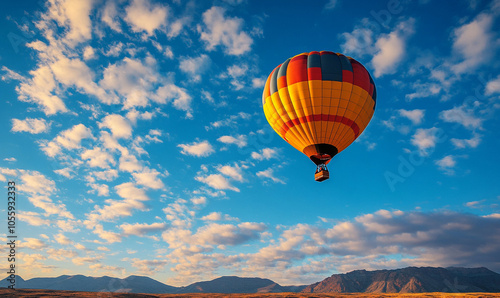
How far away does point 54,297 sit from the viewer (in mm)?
86562

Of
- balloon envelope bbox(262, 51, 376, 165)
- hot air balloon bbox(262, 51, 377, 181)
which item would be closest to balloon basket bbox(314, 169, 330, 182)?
hot air balloon bbox(262, 51, 377, 181)

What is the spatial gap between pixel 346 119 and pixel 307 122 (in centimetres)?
414

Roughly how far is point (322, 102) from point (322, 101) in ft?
0.34

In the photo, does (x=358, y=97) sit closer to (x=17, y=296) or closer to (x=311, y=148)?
(x=311, y=148)

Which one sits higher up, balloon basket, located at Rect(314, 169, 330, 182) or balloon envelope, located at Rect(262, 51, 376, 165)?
balloon envelope, located at Rect(262, 51, 376, 165)

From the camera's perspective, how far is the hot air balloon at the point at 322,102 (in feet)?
113

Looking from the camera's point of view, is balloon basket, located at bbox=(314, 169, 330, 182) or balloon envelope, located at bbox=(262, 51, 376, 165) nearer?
balloon envelope, located at bbox=(262, 51, 376, 165)

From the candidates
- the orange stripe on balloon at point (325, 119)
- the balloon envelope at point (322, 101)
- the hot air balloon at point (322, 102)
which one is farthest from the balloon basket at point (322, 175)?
the orange stripe on balloon at point (325, 119)

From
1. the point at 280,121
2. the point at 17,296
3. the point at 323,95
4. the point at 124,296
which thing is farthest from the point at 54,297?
the point at 323,95

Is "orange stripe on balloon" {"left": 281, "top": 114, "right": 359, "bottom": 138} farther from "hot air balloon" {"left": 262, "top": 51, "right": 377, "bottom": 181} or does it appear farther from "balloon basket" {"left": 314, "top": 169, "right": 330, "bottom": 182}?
"balloon basket" {"left": 314, "top": 169, "right": 330, "bottom": 182}

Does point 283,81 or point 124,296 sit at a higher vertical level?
point 283,81

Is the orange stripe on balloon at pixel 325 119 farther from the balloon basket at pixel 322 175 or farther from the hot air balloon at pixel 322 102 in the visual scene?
the balloon basket at pixel 322 175

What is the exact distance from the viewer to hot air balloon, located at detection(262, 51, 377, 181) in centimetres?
3447

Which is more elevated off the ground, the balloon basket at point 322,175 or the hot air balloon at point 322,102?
the hot air balloon at point 322,102
